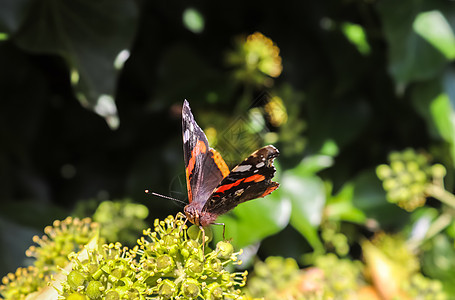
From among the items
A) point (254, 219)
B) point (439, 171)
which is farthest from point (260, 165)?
point (439, 171)

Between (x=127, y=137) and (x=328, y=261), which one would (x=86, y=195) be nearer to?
(x=127, y=137)

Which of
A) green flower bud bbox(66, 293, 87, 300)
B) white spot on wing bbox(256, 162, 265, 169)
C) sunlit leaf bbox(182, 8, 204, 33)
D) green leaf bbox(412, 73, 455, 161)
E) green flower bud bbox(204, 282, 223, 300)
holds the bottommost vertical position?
green flower bud bbox(204, 282, 223, 300)

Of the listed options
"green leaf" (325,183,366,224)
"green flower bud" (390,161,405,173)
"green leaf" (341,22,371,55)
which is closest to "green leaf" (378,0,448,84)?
"green leaf" (341,22,371,55)

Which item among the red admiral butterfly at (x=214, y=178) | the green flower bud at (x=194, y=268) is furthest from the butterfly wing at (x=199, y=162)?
the green flower bud at (x=194, y=268)

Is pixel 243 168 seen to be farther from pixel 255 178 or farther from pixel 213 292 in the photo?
pixel 213 292

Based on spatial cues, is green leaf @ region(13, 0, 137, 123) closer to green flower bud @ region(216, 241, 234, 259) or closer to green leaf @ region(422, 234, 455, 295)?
green flower bud @ region(216, 241, 234, 259)

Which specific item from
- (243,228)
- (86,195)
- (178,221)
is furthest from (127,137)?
(178,221)
